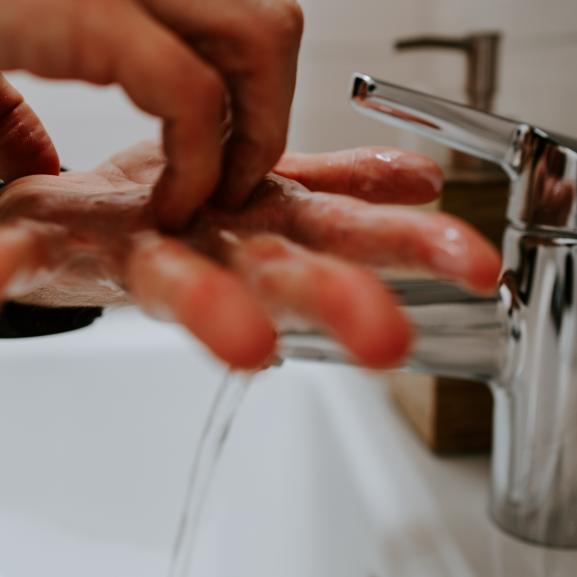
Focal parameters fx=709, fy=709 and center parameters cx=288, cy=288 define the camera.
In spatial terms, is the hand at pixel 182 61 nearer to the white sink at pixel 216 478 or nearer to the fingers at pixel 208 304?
the fingers at pixel 208 304

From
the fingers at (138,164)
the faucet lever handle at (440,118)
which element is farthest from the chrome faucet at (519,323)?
the fingers at (138,164)

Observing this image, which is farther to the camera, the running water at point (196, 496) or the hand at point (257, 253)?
the running water at point (196, 496)

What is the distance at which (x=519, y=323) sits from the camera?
366 mm

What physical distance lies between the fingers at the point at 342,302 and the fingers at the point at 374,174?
12 centimetres

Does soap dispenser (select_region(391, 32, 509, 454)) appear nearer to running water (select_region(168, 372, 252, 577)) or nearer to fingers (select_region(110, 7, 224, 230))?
running water (select_region(168, 372, 252, 577))

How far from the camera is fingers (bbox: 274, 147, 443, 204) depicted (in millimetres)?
302

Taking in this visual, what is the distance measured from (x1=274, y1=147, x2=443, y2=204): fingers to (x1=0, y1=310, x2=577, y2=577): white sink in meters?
0.20

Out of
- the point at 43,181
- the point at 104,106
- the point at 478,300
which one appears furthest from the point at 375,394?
the point at 104,106

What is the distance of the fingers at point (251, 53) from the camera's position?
22 cm

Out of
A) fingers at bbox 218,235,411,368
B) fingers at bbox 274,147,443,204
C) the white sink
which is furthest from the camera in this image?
the white sink

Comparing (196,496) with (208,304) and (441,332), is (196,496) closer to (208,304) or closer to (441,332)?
Answer: (441,332)

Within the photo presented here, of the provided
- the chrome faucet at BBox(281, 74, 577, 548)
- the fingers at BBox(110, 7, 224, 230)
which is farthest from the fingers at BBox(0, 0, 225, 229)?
the chrome faucet at BBox(281, 74, 577, 548)

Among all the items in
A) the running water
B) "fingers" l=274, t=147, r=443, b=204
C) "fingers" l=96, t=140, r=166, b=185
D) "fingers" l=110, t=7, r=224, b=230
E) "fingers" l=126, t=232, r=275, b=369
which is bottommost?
the running water

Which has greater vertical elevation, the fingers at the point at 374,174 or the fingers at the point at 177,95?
the fingers at the point at 177,95
